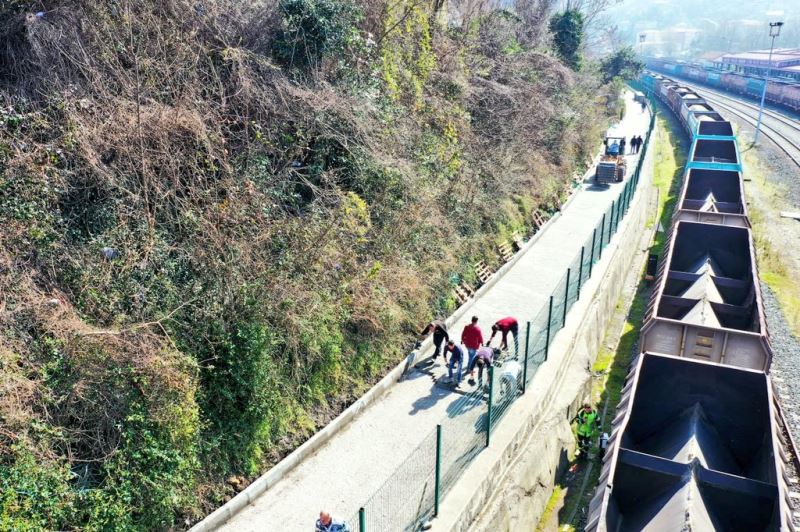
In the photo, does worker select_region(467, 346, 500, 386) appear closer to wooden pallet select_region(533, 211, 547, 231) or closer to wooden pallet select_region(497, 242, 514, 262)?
wooden pallet select_region(497, 242, 514, 262)

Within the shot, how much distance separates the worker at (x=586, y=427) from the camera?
37.5ft

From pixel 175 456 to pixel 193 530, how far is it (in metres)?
1.01

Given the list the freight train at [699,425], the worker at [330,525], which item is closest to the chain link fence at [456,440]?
the worker at [330,525]

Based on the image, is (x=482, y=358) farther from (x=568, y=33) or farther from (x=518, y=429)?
(x=568, y=33)

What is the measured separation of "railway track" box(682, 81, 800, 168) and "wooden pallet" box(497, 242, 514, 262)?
23.6 m

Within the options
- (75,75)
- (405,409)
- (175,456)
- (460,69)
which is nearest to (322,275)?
(405,409)

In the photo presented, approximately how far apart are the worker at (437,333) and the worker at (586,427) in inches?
124

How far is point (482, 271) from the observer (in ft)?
50.4

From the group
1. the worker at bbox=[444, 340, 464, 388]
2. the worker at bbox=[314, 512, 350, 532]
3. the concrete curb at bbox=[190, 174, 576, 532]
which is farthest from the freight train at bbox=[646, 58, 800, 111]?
the worker at bbox=[314, 512, 350, 532]

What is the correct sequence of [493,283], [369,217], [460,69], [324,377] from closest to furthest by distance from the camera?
[324,377]
[369,217]
[493,283]
[460,69]

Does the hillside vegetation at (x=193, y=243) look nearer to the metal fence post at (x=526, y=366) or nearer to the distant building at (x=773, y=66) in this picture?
the metal fence post at (x=526, y=366)

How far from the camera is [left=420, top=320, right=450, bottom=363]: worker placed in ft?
37.4

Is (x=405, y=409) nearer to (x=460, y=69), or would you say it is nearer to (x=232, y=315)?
(x=232, y=315)

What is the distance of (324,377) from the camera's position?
33.2ft
